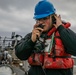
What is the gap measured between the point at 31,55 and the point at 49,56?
0.84 feet

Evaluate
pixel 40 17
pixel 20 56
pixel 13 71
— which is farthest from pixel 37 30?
pixel 13 71

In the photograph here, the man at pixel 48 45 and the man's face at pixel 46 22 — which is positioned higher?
the man's face at pixel 46 22

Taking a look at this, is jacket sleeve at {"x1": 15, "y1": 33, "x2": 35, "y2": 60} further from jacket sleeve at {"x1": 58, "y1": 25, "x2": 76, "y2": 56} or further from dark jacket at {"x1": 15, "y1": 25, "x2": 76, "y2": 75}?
jacket sleeve at {"x1": 58, "y1": 25, "x2": 76, "y2": 56}

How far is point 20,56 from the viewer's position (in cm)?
377

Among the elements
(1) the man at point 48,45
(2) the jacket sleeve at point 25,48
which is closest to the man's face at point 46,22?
(1) the man at point 48,45

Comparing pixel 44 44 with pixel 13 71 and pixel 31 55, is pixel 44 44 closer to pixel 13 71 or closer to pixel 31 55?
pixel 31 55

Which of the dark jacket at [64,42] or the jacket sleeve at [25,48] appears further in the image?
the jacket sleeve at [25,48]

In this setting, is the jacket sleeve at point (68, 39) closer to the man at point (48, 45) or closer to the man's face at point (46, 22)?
the man at point (48, 45)

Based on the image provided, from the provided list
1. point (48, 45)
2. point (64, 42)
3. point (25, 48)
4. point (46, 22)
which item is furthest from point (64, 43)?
point (25, 48)

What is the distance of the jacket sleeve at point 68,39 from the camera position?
3.53 m

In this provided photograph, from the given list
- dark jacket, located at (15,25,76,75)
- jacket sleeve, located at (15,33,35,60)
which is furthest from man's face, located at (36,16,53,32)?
jacket sleeve, located at (15,33,35,60)

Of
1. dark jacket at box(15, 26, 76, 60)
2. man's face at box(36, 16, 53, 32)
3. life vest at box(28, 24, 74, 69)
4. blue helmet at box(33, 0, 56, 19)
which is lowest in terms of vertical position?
life vest at box(28, 24, 74, 69)

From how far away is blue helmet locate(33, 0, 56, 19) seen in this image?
3.69m

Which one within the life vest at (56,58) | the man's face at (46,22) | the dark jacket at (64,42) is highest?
the man's face at (46,22)
